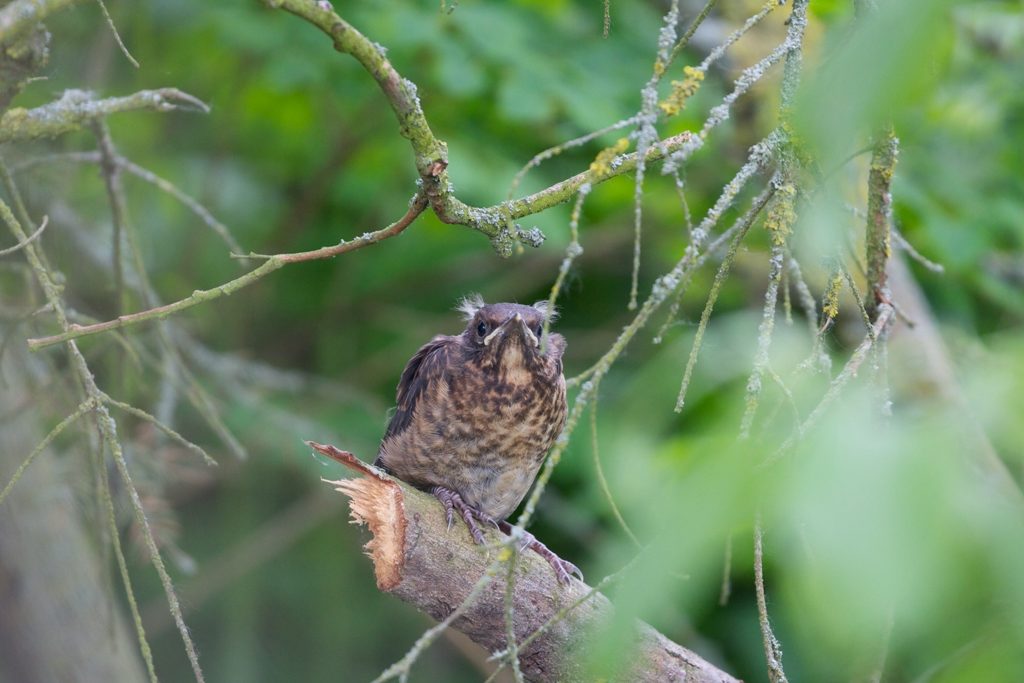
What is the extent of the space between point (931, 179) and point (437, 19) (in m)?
2.25

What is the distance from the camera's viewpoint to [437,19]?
4.04 m

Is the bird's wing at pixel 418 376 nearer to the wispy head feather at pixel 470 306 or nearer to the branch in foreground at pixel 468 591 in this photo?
the wispy head feather at pixel 470 306

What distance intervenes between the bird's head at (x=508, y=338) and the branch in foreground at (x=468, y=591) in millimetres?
690

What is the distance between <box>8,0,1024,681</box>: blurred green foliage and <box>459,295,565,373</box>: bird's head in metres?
0.48

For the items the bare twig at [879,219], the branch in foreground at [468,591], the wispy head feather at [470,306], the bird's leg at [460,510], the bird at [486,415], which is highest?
the bare twig at [879,219]

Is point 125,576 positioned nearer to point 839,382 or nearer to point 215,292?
point 215,292

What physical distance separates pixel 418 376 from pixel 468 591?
1.08m

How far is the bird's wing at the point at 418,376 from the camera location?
128 inches

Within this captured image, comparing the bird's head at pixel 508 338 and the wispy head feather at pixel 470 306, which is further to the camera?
the wispy head feather at pixel 470 306

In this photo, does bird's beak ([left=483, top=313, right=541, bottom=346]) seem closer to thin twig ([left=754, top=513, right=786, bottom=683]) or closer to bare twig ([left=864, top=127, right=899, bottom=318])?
bare twig ([left=864, top=127, right=899, bottom=318])

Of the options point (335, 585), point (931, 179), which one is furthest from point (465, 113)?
point (335, 585)

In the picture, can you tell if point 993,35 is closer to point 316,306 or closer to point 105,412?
point 316,306

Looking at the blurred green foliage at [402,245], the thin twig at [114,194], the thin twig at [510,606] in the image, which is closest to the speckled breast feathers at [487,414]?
the blurred green foliage at [402,245]

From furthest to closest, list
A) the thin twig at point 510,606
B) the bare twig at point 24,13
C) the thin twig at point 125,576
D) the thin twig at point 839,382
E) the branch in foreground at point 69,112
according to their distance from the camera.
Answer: the branch in foreground at point 69,112 < the thin twig at point 125,576 < the bare twig at point 24,13 < the thin twig at point 510,606 < the thin twig at point 839,382
